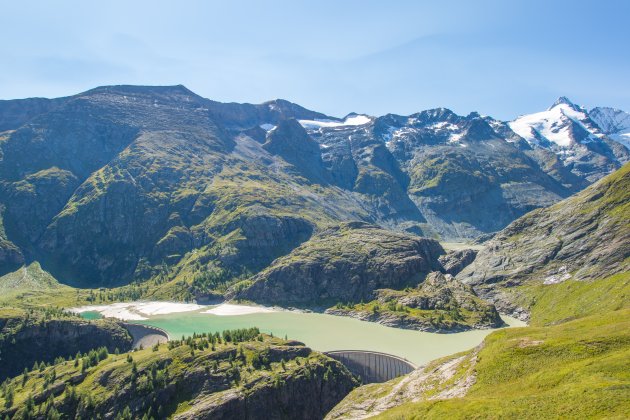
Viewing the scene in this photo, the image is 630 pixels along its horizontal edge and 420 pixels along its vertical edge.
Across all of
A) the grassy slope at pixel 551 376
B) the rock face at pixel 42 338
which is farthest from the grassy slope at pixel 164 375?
the grassy slope at pixel 551 376

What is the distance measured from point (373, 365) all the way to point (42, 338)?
10028 centimetres

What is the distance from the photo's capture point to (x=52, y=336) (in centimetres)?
14000

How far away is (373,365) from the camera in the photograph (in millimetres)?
122438

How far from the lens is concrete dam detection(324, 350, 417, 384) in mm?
118312

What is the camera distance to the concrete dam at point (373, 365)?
118 metres

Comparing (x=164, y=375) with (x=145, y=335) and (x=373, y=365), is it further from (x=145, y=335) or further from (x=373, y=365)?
(x=145, y=335)

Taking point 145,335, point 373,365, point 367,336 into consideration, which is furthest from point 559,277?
point 145,335

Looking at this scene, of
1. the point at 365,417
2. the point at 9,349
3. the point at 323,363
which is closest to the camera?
the point at 365,417

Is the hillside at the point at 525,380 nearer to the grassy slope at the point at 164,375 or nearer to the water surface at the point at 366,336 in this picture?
the grassy slope at the point at 164,375

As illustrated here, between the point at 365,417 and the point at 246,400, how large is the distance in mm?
25372

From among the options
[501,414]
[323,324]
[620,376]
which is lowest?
[323,324]

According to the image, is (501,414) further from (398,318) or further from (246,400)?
(398,318)

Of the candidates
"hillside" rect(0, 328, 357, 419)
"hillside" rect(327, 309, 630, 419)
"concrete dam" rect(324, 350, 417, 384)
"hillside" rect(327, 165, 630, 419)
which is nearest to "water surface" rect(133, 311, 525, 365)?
"concrete dam" rect(324, 350, 417, 384)

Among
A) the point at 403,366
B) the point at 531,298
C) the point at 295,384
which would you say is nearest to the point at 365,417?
the point at 295,384
